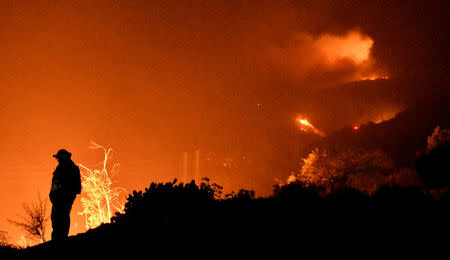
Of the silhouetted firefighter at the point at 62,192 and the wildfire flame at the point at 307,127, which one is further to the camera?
the wildfire flame at the point at 307,127

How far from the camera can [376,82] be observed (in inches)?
3654

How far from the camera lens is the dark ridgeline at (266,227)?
5.71 m

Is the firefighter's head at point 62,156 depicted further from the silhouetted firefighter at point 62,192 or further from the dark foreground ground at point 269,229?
the dark foreground ground at point 269,229

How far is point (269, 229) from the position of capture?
6.59m

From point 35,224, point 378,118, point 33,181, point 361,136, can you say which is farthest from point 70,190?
point 33,181

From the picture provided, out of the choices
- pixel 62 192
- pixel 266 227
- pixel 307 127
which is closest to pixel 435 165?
pixel 266 227

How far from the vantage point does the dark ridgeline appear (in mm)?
5711

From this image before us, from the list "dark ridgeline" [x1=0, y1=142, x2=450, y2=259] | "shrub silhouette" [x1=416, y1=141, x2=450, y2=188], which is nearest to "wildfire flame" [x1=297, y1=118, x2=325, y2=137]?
"shrub silhouette" [x1=416, y1=141, x2=450, y2=188]

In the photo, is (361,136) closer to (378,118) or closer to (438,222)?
(378,118)

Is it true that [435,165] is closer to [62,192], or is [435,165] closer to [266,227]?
[266,227]

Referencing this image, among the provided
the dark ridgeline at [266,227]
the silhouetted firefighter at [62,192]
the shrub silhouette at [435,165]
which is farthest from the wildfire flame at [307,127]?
the silhouetted firefighter at [62,192]

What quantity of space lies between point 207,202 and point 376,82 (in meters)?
97.1

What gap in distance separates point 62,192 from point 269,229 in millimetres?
5558

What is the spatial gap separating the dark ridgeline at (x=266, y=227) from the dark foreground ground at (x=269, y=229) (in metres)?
0.02
